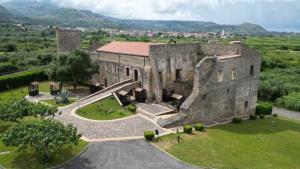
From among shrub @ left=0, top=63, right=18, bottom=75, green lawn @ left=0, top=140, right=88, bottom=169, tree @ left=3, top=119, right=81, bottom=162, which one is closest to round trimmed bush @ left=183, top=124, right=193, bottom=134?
green lawn @ left=0, top=140, right=88, bottom=169

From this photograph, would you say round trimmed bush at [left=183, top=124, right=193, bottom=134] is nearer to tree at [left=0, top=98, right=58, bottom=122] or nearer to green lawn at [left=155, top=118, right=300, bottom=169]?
green lawn at [left=155, top=118, right=300, bottom=169]

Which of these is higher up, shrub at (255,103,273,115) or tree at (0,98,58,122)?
tree at (0,98,58,122)

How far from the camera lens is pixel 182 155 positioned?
85.9ft

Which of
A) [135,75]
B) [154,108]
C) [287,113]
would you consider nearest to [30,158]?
[154,108]

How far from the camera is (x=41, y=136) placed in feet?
72.3

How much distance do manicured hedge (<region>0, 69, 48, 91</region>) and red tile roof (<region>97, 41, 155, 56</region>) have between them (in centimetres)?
1350

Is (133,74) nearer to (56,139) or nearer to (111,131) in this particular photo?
(111,131)

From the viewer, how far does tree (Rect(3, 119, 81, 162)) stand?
72.1 ft

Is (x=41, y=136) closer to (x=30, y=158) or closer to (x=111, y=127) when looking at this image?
(x=30, y=158)

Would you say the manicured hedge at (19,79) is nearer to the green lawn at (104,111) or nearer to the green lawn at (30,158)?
the green lawn at (104,111)

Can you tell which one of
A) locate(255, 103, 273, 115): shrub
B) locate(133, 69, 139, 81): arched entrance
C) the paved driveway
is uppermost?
locate(133, 69, 139, 81): arched entrance

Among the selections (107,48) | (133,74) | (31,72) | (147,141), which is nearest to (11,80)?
(31,72)

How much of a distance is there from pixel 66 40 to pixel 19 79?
428 inches

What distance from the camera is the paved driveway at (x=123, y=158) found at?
78.8ft
